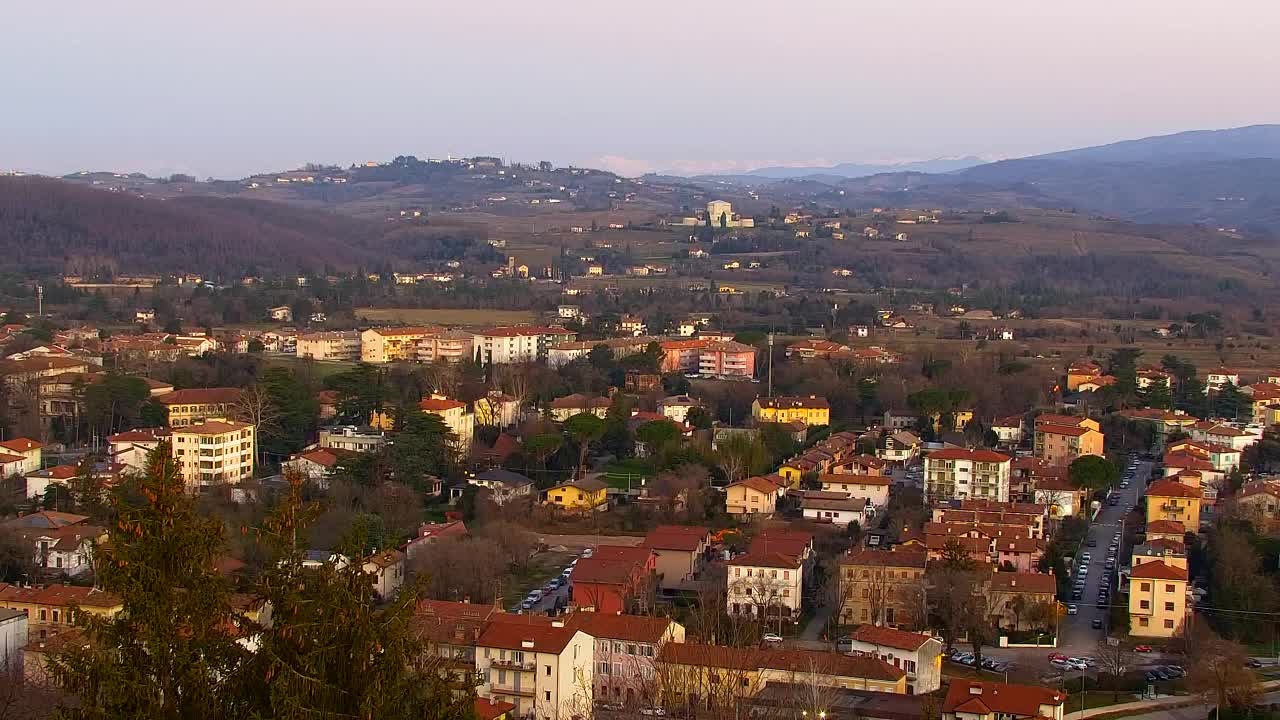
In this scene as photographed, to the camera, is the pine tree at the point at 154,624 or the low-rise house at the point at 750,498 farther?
the low-rise house at the point at 750,498

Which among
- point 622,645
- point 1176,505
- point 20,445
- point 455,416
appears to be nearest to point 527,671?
point 622,645

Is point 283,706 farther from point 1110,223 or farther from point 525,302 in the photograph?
point 1110,223

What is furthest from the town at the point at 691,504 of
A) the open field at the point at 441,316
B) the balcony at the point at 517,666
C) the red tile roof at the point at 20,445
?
the open field at the point at 441,316

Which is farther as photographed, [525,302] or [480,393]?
[525,302]

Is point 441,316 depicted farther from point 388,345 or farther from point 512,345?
point 512,345

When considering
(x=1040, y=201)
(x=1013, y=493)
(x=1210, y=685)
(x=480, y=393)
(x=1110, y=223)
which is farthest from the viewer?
(x=1040, y=201)

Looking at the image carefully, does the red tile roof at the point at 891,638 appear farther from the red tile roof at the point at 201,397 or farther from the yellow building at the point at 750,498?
the red tile roof at the point at 201,397

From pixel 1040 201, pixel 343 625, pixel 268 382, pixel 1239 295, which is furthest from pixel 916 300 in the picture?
pixel 1040 201

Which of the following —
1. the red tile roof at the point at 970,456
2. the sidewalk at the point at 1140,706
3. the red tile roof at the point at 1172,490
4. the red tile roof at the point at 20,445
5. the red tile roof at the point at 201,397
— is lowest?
the sidewalk at the point at 1140,706
